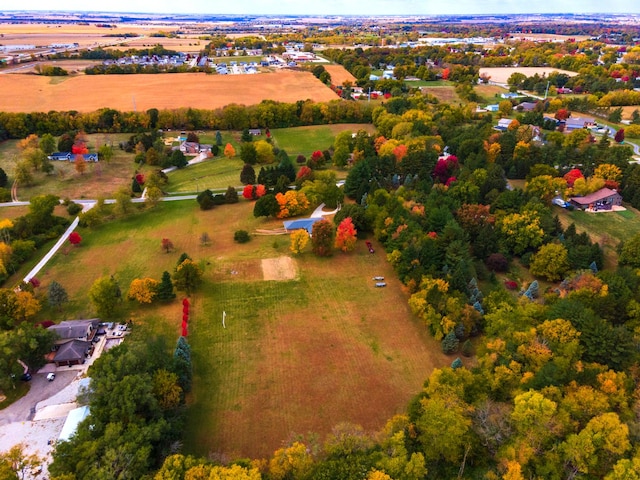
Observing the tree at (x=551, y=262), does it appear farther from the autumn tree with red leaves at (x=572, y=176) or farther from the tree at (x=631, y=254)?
the autumn tree with red leaves at (x=572, y=176)

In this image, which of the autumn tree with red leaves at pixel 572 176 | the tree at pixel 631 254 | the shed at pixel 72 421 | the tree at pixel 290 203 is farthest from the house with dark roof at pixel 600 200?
the shed at pixel 72 421

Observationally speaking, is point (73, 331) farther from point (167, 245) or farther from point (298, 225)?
point (298, 225)

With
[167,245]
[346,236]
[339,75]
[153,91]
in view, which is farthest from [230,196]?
[339,75]

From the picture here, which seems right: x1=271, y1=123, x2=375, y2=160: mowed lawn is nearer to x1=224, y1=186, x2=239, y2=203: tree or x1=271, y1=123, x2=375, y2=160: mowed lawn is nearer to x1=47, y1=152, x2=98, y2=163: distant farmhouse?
x1=224, y1=186, x2=239, y2=203: tree

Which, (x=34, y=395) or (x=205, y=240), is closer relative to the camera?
(x=34, y=395)

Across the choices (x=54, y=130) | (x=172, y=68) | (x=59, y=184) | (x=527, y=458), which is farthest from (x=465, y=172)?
(x=172, y=68)
